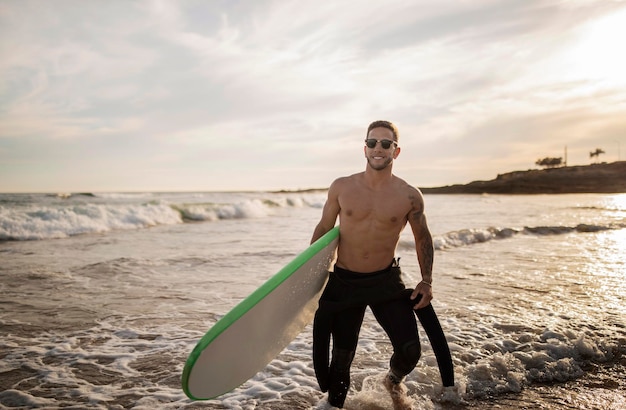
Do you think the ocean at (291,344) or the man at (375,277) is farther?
the ocean at (291,344)

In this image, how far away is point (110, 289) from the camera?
790cm

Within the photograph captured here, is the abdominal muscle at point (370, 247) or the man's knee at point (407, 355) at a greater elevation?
the abdominal muscle at point (370, 247)

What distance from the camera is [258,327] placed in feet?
10.7

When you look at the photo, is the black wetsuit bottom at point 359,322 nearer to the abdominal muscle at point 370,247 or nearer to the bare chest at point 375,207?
the abdominal muscle at point 370,247

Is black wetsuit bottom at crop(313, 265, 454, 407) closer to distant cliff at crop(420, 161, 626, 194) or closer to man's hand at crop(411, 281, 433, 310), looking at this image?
man's hand at crop(411, 281, 433, 310)

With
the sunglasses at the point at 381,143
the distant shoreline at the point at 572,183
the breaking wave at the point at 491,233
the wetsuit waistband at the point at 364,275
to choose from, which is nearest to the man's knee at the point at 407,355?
the wetsuit waistband at the point at 364,275

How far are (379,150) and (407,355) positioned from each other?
158cm

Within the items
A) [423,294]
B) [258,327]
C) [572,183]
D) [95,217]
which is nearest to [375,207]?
[423,294]

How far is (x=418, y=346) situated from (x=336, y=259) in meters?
0.95

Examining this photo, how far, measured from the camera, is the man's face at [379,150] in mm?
3463

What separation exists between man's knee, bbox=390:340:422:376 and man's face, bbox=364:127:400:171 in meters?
1.38

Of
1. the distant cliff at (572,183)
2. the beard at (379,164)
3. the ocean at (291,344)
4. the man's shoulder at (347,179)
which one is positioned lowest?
the ocean at (291,344)

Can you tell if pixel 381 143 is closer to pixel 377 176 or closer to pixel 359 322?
pixel 377 176

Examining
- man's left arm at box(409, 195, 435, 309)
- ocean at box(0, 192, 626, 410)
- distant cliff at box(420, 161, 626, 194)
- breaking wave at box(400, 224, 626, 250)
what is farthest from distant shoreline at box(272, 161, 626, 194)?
man's left arm at box(409, 195, 435, 309)
